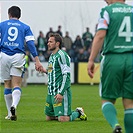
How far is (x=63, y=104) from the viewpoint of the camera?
12977 mm

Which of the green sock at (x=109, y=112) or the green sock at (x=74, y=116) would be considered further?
the green sock at (x=74, y=116)

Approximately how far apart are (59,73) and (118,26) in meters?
4.14

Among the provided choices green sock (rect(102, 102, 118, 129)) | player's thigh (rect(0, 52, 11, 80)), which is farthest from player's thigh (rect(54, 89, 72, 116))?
green sock (rect(102, 102, 118, 129))

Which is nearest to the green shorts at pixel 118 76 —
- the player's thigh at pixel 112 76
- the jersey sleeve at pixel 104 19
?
the player's thigh at pixel 112 76

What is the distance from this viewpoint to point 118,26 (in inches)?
356

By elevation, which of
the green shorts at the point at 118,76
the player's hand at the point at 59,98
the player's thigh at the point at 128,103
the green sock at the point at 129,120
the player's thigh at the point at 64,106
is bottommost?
the player's thigh at the point at 64,106

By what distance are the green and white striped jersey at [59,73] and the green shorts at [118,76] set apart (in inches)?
147

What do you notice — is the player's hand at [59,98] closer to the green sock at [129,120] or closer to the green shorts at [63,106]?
the green shorts at [63,106]

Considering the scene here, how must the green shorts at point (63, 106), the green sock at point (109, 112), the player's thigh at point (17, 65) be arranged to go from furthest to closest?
the player's thigh at point (17, 65) → the green shorts at point (63, 106) → the green sock at point (109, 112)

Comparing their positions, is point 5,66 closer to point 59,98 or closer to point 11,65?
point 11,65

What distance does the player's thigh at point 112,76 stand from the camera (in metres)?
8.98

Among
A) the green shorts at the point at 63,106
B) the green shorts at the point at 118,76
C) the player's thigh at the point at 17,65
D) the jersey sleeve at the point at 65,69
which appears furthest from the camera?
the player's thigh at the point at 17,65

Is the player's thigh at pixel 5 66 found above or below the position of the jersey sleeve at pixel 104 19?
below

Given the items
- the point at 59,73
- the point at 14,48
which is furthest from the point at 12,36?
the point at 59,73
